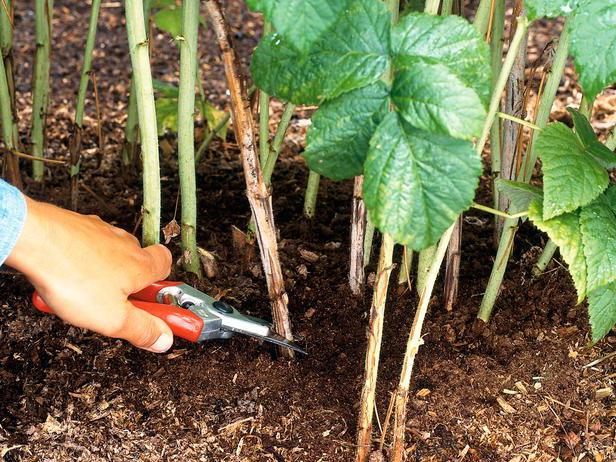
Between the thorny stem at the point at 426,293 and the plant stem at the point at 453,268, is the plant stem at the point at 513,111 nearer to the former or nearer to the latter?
the plant stem at the point at 453,268

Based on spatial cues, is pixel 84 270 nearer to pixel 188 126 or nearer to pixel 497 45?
pixel 188 126

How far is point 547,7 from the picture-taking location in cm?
81

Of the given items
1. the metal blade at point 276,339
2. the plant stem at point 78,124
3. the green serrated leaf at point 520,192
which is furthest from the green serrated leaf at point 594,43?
the plant stem at point 78,124

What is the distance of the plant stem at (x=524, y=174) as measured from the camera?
1096 mm

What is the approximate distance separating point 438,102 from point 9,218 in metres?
0.55

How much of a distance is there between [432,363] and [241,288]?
1.15ft

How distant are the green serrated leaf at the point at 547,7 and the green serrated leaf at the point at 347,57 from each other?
145 millimetres

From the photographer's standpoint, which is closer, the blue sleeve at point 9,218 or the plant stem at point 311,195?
the blue sleeve at point 9,218

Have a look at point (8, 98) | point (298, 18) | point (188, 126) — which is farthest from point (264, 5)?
point (8, 98)

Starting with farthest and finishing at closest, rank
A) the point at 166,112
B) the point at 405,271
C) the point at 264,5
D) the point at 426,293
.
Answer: the point at 166,112, the point at 405,271, the point at 426,293, the point at 264,5

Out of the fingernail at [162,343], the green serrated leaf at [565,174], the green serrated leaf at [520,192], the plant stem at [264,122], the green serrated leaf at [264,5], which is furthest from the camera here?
the plant stem at [264,122]

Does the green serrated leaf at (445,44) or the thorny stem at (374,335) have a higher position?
the green serrated leaf at (445,44)

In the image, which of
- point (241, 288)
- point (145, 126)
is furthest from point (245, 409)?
point (145, 126)

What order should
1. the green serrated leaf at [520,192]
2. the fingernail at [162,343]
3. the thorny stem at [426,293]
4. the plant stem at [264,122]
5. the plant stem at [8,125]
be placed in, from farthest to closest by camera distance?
the plant stem at [8,125] < the plant stem at [264,122] < the fingernail at [162,343] < the green serrated leaf at [520,192] < the thorny stem at [426,293]
